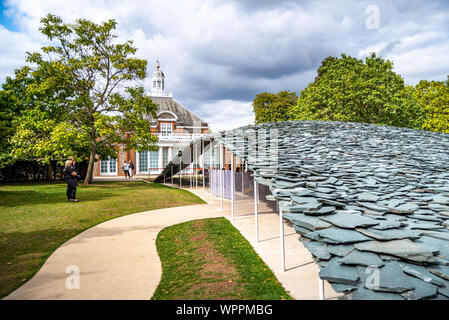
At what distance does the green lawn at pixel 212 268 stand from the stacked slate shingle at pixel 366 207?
128 cm

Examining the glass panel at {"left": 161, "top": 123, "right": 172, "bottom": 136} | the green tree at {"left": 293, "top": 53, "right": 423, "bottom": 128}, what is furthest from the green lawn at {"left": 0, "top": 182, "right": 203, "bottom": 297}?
the glass panel at {"left": 161, "top": 123, "right": 172, "bottom": 136}

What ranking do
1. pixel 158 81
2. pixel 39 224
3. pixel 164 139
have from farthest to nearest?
pixel 158 81, pixel 164 139, pixel 39 224

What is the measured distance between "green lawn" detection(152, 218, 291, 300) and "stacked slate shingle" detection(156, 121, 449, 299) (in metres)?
1.28

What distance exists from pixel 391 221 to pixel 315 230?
3.54ft

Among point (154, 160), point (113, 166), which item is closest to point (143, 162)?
point (154, 160)

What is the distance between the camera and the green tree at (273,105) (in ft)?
133

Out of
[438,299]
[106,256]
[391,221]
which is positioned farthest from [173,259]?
[438,299]

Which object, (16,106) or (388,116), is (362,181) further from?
(16,106)

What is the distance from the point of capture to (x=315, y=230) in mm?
3215

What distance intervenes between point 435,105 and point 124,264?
103 feet

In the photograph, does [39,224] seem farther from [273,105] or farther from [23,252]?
[273,105]

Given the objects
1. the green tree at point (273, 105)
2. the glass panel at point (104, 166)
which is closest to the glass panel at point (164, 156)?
the glass panel at point (104, 166)

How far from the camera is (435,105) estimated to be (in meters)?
26.0

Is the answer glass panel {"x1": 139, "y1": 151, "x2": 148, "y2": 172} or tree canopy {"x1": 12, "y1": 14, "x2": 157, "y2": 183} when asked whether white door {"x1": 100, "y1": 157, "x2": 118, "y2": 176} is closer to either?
glass panel {"x1": 139, "y1": 151, "x2": 148, "y2": 172}
